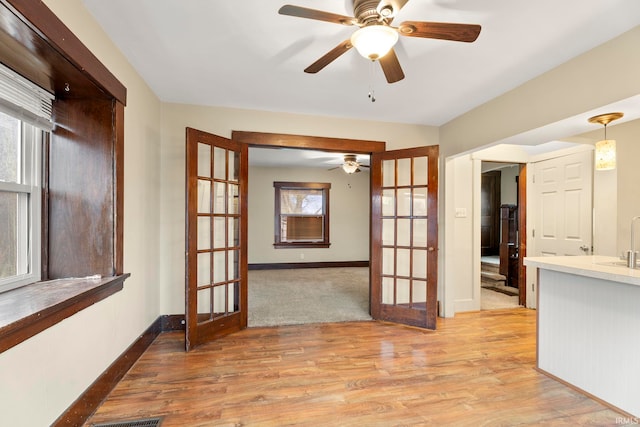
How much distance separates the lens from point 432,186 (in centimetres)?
344

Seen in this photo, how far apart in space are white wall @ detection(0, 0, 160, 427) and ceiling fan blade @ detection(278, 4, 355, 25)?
117cm

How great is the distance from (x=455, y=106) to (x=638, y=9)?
163 cm

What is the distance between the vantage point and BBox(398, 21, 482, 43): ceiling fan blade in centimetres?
160

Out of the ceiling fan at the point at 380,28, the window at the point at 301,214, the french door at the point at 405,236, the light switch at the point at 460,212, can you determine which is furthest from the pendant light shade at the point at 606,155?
the window at the point at 301,214

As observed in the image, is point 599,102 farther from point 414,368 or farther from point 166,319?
point 166,319

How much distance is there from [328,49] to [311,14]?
0.81 metres

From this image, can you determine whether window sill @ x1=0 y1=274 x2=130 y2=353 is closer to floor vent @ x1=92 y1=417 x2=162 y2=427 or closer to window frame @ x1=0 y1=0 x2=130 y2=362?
window frame @ x1=0 y1=0 x2=130 y2=362

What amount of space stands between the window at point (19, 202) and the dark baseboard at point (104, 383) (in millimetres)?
759

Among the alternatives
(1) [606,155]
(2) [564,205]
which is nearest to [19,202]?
(1) [606,155]

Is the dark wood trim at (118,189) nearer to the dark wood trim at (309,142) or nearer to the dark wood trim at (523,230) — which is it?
the dark wood trim at (309,142)

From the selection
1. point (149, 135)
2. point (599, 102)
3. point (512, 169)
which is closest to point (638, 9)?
point (599, 102)

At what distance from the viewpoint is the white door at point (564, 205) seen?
3.54 metres

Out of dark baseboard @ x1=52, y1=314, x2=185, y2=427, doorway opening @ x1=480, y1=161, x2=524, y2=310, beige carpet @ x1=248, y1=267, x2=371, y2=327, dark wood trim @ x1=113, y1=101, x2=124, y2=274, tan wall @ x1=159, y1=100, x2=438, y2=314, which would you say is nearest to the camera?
dark baseboard @ x1=52, y1=314, x2=185, y2=427

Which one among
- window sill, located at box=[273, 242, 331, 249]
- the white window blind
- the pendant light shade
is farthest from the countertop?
window sill, located at box=[273, 242, 331, 249]
